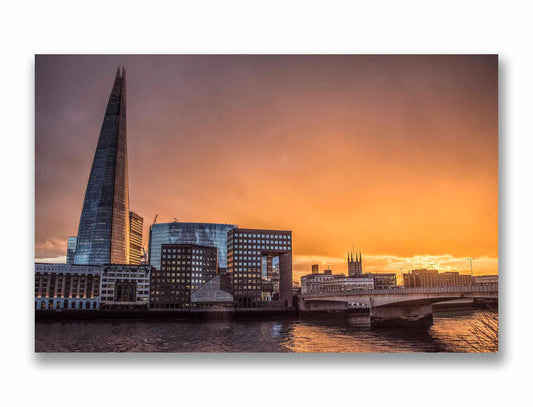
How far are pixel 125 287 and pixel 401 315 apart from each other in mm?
13193

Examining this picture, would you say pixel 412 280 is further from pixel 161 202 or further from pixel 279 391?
pixel 161 202

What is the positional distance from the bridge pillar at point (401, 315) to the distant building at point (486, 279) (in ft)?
10.4

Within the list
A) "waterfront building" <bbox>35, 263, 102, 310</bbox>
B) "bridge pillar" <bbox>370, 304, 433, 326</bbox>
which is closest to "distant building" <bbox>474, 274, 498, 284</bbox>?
"bridge pillar" <bbox>370, 304, 433, 326</bbox>

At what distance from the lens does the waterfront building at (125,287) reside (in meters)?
17.9

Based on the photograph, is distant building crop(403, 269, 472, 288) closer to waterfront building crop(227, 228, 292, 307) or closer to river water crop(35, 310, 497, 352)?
river water crop(35, 310, 497, 352)

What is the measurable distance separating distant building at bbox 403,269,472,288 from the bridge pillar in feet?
2.84

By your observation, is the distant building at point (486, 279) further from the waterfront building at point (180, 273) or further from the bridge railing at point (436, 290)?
the waterfront building at point (180, 273)

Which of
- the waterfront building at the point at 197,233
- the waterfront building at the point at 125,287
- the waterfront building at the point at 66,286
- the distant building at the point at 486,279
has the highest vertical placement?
the waterfront building at the point at 197,233

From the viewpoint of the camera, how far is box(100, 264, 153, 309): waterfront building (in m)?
17.9

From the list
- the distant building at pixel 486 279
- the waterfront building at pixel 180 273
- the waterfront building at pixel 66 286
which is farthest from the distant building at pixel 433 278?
the waterfront building at pixel 180 273

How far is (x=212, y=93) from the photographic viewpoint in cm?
870

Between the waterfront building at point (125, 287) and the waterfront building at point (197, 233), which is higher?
the waterfront building at point (197, 233)
